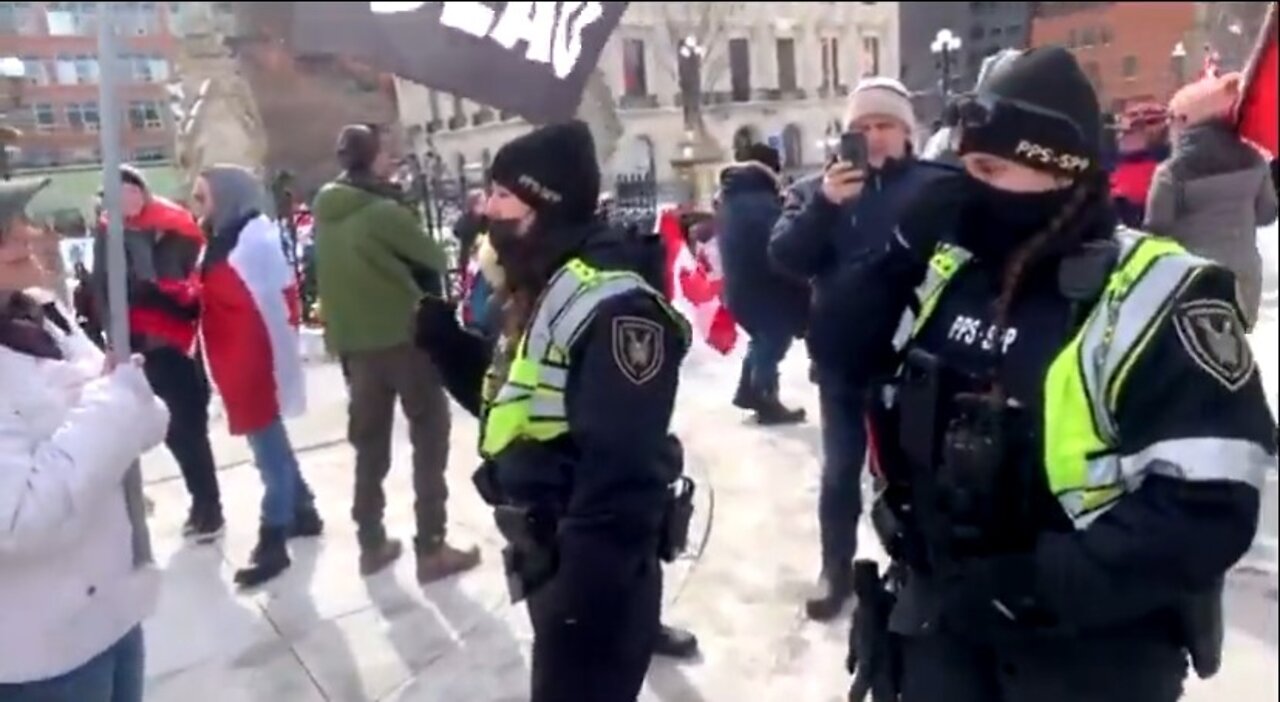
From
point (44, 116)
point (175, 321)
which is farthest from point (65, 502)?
point (175, 321)

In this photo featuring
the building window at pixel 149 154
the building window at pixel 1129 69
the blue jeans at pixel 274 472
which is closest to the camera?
the building window at pixel 149 154

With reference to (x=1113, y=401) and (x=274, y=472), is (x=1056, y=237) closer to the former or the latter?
(x=1113, y=401)

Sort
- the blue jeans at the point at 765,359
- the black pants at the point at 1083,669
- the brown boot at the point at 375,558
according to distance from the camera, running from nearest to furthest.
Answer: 1. the black pants at the point at 1083,669
2. the brown boot at the point at 375,558
3. the blue jeans at the point at 765,359

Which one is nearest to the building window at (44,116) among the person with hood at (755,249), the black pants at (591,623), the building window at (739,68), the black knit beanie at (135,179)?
the black knit beanie at (135,179)

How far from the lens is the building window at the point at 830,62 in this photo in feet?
12.3

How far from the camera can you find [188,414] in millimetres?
4340

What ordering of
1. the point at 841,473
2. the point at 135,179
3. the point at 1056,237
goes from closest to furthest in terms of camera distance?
the point at 1056,237 → the point at 135,179 → the point at 841,473

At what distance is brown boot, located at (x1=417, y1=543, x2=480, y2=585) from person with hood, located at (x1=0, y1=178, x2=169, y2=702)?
216 cm

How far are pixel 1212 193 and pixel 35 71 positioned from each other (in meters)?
2.62

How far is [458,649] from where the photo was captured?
136 inches

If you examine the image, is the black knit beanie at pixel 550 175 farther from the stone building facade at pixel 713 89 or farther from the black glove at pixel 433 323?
the stone building facade at pixel 713 89

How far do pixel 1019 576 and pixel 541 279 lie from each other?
99 centimetres

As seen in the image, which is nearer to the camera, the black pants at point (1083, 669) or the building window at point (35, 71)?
the black pants at point (1083, 669)

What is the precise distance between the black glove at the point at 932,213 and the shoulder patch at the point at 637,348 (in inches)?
17.2
